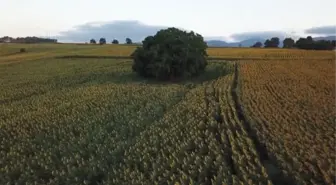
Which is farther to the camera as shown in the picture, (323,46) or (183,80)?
(323,46)

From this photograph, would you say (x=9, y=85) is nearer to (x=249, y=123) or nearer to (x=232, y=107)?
(x=232, y=107)

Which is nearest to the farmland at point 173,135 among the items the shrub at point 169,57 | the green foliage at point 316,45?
the shrub at point 169,57

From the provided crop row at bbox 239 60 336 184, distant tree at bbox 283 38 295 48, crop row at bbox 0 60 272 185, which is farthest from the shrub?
distant tree at bbox 283 38 295 48

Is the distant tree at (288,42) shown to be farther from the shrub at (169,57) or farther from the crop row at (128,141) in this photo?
the crop row at (128,141)

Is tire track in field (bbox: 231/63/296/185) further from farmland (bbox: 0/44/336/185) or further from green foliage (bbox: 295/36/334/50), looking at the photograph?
green foliage (bbox: 295/36/334/50)

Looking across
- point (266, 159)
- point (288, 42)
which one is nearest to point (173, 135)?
point (266, 159)

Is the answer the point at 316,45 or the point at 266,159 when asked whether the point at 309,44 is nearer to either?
the point at 316,45
